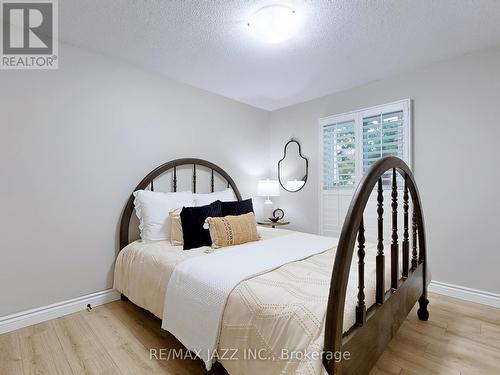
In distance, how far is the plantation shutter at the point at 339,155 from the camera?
335 centimetres

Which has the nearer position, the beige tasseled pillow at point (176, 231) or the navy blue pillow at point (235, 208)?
the beige tasseled pillow at point (176, 231)

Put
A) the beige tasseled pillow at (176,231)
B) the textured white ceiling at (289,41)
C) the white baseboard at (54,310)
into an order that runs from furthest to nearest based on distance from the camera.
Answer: the beige tasseled pillow at (176,231) < the white baseboard at (54,310) < the textured white ceiling at (289,41)

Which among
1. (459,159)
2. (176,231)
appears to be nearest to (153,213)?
(176,231)

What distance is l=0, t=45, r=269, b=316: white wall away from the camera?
6.78ft

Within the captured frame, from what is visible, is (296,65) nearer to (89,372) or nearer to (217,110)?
(217,110)

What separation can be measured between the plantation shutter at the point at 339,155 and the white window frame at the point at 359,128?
42mm

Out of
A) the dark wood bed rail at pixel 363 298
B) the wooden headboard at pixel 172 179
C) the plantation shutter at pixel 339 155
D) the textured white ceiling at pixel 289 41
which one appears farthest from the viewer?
the plantation shutter at pixel 339 155

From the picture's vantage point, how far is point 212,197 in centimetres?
301

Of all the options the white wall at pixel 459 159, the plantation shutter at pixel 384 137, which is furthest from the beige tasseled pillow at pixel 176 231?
the white wall at pixel 459 159

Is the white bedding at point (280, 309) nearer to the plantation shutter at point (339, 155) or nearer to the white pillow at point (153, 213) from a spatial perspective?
the white pillow at point (153, 213)

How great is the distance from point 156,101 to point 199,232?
1570 mm

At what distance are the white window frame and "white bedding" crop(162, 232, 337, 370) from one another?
159 centimetres

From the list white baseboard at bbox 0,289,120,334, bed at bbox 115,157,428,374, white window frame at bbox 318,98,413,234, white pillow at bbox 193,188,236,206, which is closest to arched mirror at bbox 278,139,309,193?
white window frame at bbox 318,98,413,234

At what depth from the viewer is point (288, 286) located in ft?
4.58
